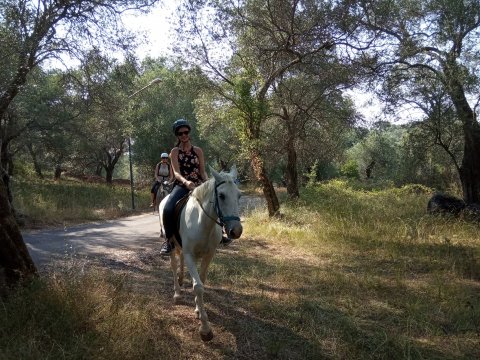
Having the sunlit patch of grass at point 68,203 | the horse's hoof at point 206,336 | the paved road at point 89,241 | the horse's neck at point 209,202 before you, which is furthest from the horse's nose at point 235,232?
the sunlit patch of grass at point 68,203

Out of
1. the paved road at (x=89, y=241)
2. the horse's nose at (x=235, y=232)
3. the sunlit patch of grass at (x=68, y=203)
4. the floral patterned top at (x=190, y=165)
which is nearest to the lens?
the horse's nose at (x=235, y=232)

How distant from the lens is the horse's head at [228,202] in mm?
4391

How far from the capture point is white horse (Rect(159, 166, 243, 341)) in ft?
14.8

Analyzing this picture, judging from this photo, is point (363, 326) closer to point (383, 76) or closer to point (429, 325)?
point (429, 325)

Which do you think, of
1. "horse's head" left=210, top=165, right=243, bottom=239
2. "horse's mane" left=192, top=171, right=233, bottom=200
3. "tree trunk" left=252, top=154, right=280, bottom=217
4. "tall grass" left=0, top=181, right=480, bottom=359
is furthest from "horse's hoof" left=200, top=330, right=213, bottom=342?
"tree trunk" left=252, top=154, right=280, bottom=217

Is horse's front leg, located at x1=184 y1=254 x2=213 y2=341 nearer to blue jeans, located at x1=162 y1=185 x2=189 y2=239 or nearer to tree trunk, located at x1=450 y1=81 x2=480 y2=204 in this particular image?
blue jeans, located at x1=162 y1=185 x2=189 y2=239

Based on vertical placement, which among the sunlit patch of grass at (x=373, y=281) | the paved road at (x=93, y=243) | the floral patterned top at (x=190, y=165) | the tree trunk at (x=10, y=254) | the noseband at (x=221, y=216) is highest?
the floral patterned top at (x=190, y=165)

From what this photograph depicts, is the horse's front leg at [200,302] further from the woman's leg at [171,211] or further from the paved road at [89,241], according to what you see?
the paved road at [89,241]

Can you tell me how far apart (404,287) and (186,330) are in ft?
13.5

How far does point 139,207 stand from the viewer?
24812 millimetres

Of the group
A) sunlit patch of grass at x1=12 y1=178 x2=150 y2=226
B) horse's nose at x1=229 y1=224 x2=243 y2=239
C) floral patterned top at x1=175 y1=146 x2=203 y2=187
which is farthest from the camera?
sunlit patch of grass at x1=12 y1=178 x2=150 y2=226

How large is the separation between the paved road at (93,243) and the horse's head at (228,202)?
3.64m

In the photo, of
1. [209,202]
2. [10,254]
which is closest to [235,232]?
[209,202]

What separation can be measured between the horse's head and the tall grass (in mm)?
1463
